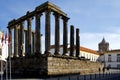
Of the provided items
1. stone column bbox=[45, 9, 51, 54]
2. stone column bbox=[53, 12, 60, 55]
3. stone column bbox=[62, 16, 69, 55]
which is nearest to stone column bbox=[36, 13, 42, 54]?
stone column bbox=[45, 9, 51, 54]

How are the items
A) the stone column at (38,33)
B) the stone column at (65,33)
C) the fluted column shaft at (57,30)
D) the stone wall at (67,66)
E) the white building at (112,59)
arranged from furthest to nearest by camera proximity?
the white building at (112,59) → the stone column at (65,33) → the fluted column shaft at (57,30) → the stone column at (38,33) → the stone wall at (67,66)

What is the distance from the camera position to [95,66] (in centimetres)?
5844

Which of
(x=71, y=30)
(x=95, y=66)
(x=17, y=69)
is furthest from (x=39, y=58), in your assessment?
(x=95, y=66)

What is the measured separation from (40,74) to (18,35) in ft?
63.2

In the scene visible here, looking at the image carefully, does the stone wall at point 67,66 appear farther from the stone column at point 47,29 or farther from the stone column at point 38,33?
the stone column at point 38,33

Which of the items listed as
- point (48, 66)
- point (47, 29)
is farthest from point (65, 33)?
point (48, 66)

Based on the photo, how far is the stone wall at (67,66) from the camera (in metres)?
40.1

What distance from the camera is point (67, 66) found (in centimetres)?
4462

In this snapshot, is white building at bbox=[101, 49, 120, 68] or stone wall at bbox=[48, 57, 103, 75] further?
white building at bbox=[101, 49, 120, 68]

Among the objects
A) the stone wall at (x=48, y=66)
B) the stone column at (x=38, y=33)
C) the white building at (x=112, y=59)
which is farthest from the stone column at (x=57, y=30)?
the white building at (x=112, y=59)

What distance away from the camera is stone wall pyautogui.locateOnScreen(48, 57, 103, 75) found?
40.1 metres

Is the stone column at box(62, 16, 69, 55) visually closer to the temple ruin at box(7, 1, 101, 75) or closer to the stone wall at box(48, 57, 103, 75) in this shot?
the temple ruin at box(7, 1, 101, 75)

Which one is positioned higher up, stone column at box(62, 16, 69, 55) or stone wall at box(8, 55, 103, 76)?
stone column at box(62, 16, 69, 55)

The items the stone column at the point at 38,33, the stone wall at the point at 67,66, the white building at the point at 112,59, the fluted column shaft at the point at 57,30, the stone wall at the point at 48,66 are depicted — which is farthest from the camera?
the white building at the point at 112,59
